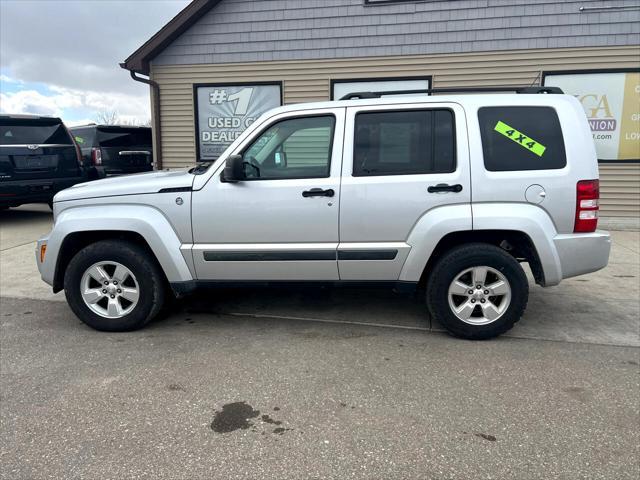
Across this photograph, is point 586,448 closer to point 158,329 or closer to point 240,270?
point 240,270

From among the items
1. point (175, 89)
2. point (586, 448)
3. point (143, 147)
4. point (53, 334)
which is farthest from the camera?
point (143, 147)

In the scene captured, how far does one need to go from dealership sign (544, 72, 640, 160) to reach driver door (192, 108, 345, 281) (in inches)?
259

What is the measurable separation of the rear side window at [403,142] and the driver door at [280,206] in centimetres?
20

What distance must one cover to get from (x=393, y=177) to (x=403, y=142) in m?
0.31

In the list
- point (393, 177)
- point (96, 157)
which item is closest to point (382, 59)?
point (393, 177)

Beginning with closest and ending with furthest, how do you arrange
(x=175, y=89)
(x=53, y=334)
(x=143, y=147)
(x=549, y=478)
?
(x=549, y=478), (x=53, y=334), (x=175, y=89), (x=143, y=147)

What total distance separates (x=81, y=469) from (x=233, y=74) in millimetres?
8456

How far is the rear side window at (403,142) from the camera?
3803 mm

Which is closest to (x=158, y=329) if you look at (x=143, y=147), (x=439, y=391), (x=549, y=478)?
(x=439, y=391)

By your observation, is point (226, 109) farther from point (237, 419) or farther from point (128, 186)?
point (237, 419)

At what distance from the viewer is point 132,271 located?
4.02 metres

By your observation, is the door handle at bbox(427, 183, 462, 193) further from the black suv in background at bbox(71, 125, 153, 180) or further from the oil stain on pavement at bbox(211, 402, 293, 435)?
the black suv in background at bbox(71, 125, 153, 180)

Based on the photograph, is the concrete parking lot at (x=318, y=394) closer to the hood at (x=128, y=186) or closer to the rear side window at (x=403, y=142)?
the hood at (x=128, y=186)

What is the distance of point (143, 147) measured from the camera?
1189cm
